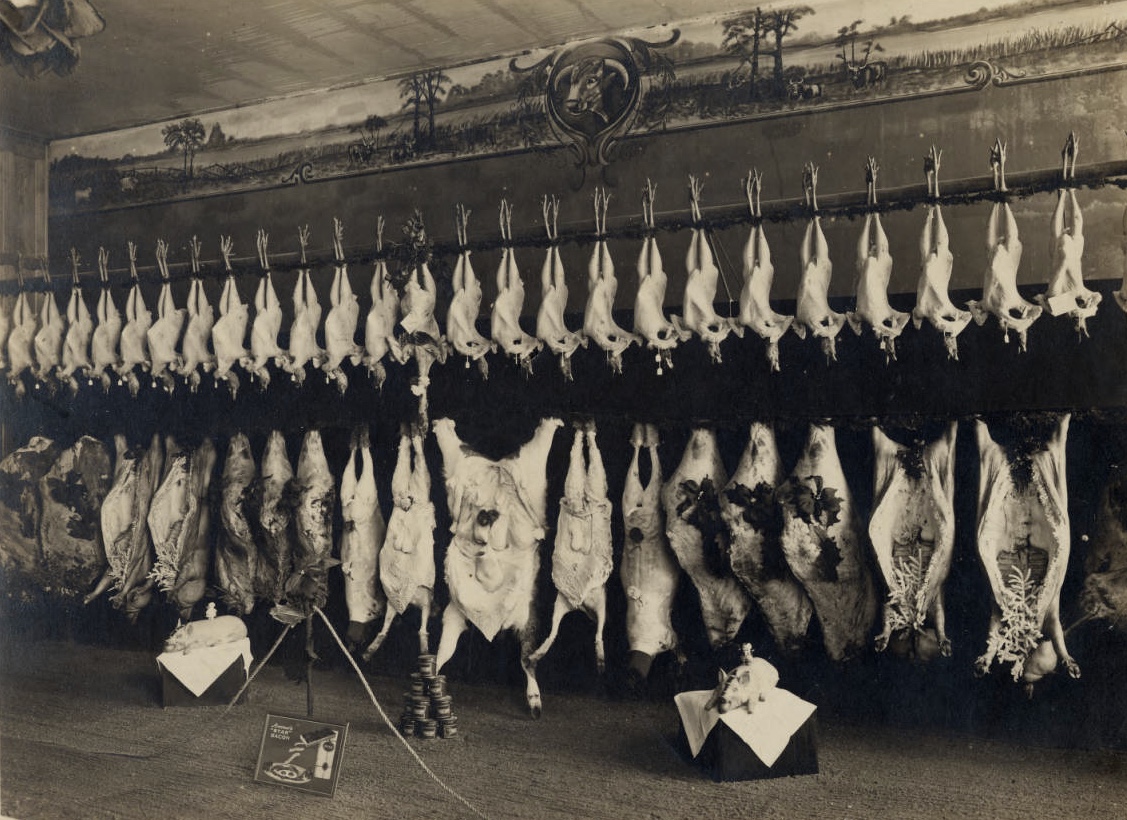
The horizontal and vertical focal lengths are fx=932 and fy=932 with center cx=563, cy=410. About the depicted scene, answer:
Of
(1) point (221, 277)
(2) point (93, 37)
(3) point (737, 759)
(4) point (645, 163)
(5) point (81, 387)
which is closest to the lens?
(3) point (737, 759)

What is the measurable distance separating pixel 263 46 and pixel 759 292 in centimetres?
223

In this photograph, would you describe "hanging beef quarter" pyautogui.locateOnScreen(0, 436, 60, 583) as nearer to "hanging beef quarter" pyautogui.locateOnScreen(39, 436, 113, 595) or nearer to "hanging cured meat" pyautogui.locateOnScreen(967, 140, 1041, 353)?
"hanging beef quarter" pyautogui.locateOnScreen(39, 436, 113, 595)

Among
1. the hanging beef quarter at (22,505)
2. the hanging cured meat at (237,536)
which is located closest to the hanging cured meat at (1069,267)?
the hanging cured meat at (237,536)

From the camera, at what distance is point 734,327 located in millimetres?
3219

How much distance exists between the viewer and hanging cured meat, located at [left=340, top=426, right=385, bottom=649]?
12.5ft

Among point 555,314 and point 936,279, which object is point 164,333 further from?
point 936,279

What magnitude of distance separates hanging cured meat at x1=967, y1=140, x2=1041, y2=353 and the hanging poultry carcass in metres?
1.63

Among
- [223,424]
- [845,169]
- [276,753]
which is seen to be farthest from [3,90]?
[845,169]

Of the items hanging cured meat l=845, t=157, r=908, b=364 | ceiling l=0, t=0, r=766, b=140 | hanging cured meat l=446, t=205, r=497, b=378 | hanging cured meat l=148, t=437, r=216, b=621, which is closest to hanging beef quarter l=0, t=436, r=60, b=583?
hanging cured meat l=148, t=437, r=216, b=621

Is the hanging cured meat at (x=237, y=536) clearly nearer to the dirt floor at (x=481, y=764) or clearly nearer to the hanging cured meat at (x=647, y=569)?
the dirt floor at (x=481, y=764)

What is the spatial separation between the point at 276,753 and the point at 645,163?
249 centimetres

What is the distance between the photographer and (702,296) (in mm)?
3254

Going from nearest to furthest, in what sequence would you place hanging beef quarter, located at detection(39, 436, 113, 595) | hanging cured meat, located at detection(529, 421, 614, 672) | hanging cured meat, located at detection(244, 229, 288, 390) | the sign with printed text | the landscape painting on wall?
the landscape painting on wall, the sign with printed text, hanging cured meat, located at detection(529, 421, 614, 672), hanging cured meat, located at detection(244, 229, 288, 390), hanging beef quarter, located at detection(39, 436, 113, 595)

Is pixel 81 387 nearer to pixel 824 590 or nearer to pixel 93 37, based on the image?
pixel 93 37
